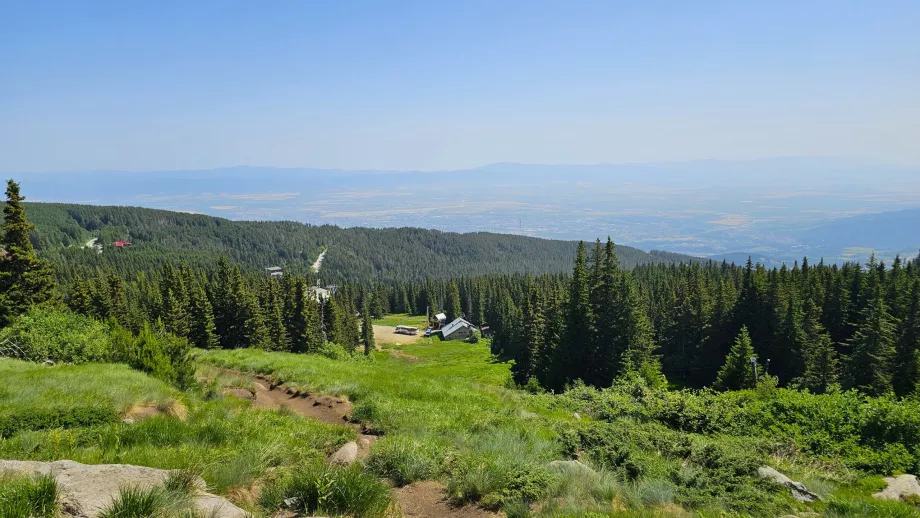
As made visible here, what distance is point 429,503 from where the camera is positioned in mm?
7613

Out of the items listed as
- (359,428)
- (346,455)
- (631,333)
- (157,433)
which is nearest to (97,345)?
(359,428)

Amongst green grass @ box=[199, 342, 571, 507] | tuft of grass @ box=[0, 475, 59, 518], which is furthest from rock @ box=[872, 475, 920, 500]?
tuft of grass @ box=[0, 475, 59, 518]

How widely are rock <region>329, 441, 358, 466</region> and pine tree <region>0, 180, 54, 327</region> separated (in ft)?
112

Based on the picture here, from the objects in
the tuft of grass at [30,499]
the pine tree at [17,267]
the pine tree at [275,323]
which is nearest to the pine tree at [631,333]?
the tuft of grass at [30,499]

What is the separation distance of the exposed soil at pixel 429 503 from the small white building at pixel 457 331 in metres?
108

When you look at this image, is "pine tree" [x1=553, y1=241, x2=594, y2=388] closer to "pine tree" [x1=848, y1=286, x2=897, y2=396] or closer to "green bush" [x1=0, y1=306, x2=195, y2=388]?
Result: "pine tree" [x1=848, y1=286, x2=897, y2=396]

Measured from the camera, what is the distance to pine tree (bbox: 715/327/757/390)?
1467 inches

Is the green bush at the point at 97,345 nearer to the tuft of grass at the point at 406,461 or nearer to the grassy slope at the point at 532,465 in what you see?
the grassy slope at the point at 532,465

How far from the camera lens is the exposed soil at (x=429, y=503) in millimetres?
7206

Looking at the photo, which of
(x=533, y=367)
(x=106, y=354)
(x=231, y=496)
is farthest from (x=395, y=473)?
(x=533, y=367)

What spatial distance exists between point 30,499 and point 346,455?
18.0 ft

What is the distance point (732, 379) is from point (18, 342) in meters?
49.1

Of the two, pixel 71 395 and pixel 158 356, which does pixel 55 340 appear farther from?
pixel 71 395

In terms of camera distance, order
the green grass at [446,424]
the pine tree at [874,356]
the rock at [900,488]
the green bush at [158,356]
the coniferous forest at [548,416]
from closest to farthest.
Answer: the coniferous forest at [548,416] → the green grass at [446,424] → the rock at [900,488] → the green bush at [158,356] → the pine tree at [874,356]
